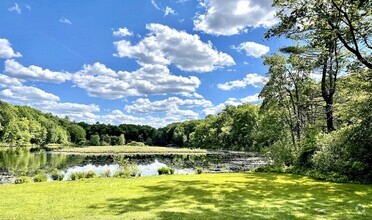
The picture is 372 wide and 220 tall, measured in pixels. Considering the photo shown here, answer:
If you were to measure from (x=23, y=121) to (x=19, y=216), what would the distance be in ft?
362

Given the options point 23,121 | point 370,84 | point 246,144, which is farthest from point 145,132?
point 370,84

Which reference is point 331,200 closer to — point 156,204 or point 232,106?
point 156,204

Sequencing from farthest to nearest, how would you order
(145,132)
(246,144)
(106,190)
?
(145,132)
(246,144)
(106,190)

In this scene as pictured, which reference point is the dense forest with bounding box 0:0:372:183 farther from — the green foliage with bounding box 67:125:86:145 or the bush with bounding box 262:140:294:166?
the green foliage with bounding box 67:125:86:145

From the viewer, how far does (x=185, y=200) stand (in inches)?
474

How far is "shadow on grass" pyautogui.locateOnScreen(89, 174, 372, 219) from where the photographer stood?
9.72m

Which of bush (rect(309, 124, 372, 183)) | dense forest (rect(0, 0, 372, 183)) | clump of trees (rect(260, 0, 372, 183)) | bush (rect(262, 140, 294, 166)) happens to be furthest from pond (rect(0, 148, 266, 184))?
bush (rect(309, 124, 372, 183))

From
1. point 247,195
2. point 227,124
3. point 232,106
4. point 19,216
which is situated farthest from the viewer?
point 232,106

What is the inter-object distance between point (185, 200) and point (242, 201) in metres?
2.09

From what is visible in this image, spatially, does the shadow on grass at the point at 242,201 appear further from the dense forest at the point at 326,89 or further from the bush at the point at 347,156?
the dense forest at the point at 326,89

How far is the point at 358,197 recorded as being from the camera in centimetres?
1289

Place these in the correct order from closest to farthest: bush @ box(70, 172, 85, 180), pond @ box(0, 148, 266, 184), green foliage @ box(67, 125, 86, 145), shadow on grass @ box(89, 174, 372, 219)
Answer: shadow on grass @ box(89, 174, 372, 219), bush @ box(70, 172, 85, 180), pond @ box(0, 148, 266, 184), green foliage @ box(67, 125, 86, 145)

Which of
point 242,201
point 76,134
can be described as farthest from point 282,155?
point 76,134

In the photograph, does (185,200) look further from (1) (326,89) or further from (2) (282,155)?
(1) (326,89)
